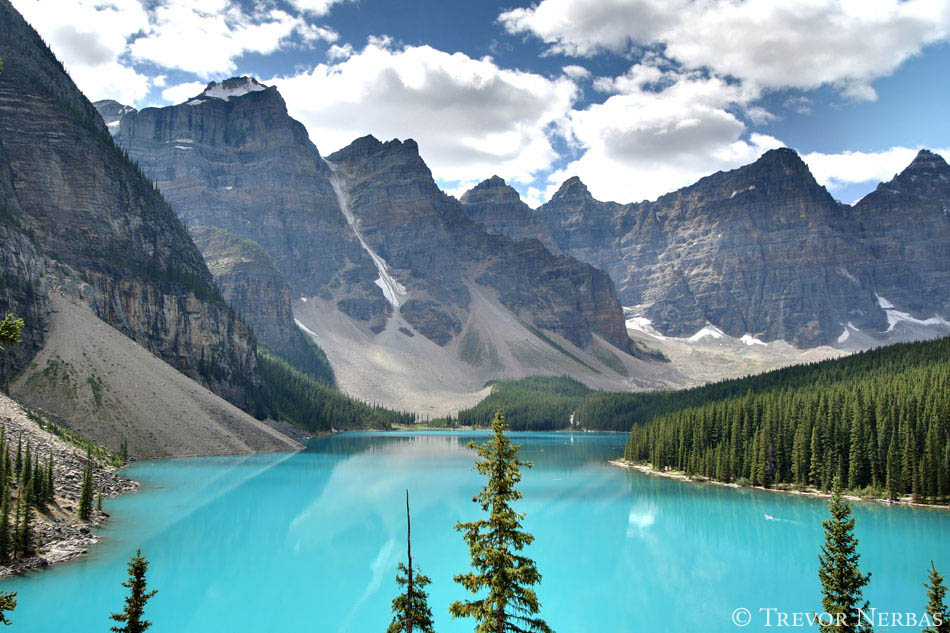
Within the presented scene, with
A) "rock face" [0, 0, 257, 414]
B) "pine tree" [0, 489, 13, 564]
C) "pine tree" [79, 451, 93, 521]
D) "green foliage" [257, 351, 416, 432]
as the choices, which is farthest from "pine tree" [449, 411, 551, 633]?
"green foliage" [257, 351, 416, 432]

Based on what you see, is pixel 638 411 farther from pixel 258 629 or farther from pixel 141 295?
pixel 258 629

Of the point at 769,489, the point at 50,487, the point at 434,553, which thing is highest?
the point at 50,487

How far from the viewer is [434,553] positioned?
42344 millimetres

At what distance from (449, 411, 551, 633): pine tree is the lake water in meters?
16.1

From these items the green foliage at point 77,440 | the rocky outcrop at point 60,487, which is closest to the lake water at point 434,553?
the rocky outcrop at point 60,487

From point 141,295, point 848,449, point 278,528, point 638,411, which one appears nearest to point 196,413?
point 141,295

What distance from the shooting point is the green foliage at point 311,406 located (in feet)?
466

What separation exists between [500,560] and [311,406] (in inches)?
5575

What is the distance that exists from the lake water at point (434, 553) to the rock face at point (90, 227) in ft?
134

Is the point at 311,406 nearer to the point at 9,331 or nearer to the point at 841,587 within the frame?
the point at 841,587

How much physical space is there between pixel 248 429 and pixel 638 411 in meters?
94.2

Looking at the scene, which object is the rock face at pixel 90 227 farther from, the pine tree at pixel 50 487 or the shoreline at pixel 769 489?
the shoreline at pixel 769 489

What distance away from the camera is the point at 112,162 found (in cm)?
12388

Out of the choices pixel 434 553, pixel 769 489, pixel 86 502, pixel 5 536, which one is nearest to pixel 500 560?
pixel 434 553
